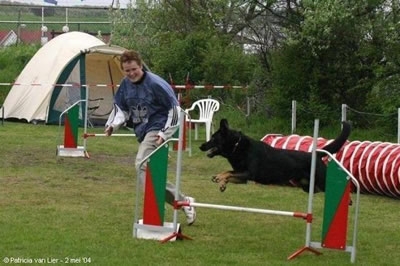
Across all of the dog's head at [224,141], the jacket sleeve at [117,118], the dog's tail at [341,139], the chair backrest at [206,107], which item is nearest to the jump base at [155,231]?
the jacket sleeve at [117,118]

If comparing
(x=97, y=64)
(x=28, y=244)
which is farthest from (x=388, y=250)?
(x=97, y=64)

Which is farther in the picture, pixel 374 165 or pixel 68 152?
pixel 68 152

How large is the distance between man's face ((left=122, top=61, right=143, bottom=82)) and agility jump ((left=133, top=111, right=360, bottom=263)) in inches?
24.6

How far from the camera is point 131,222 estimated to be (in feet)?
26.3

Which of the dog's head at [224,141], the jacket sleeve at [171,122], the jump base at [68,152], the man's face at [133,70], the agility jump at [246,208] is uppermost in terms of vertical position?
the man's face at [133,70]

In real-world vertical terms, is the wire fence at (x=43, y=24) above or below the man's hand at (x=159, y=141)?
above

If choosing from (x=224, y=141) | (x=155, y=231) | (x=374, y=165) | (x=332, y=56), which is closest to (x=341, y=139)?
(x=224, y=141)

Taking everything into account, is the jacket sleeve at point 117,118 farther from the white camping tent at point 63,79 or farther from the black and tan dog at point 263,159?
the white camping tent at point 63,79

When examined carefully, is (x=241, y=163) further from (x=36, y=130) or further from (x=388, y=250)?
(x=36, y=130)

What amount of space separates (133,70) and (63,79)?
12.4 metres

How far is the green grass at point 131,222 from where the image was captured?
6660mm

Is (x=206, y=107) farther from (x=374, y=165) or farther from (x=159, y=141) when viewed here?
(x=159, y=141)

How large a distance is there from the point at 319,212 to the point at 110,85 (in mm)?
11138

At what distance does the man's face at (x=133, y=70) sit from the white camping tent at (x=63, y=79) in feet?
37.4
